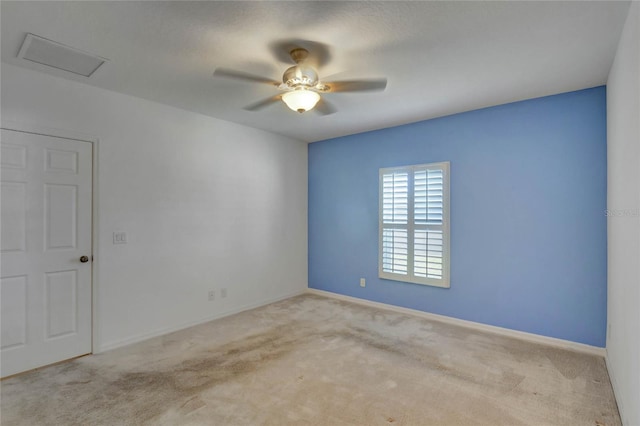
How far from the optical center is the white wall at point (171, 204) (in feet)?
10.0

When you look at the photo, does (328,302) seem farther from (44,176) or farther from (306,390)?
(44,176)

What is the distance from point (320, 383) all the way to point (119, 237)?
7.96 feet

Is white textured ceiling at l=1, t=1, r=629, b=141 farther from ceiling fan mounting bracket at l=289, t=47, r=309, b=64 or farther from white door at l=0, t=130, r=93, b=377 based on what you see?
white door at l=0, t=130, r=93, b=377

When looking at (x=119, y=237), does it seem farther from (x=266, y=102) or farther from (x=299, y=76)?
(x=299, y=76)

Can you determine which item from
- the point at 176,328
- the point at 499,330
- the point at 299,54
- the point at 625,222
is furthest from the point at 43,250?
the point at 499,330

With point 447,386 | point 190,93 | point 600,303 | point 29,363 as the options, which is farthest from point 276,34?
point 600,303

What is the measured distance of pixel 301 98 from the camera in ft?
7.95

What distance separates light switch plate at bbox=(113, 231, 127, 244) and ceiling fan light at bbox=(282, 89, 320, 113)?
2.21 meters

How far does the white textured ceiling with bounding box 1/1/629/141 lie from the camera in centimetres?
191

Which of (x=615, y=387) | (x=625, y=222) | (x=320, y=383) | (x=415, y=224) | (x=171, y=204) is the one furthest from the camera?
(x=415, y=224)

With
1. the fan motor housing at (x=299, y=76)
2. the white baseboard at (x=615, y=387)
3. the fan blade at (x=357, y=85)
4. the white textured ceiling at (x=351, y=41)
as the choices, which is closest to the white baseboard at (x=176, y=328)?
the white textured ceiling at (x=351, y=41)

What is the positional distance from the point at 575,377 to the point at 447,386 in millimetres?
1091

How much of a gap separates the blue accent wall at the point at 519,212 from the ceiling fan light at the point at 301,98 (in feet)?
7.18

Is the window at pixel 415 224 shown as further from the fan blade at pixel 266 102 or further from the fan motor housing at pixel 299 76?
the fan motor housing at pixel 299 76
